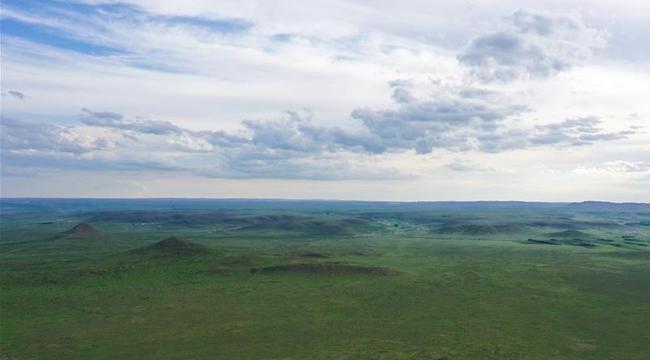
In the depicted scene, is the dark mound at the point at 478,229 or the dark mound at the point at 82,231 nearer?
the dark mound at the point at 82,231

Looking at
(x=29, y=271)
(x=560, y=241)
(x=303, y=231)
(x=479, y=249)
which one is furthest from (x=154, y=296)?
(x=303, y=231)

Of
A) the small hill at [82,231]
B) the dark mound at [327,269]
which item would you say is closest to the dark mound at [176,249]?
the dark mound at [327,269]

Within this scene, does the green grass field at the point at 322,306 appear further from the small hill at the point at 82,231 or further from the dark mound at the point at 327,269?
the small hill at the point at 82,231

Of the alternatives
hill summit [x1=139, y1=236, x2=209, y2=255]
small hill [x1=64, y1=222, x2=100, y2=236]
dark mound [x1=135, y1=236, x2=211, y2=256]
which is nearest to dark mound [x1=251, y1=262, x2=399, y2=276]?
dark mound [x1=135, y1=236, x2=211, y2=256]

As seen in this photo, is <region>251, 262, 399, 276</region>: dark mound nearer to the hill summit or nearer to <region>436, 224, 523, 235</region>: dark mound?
the hill summit

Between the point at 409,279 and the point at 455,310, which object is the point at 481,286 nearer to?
the point at 409,279
